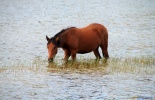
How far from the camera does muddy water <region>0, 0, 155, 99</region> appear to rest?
12500 mm

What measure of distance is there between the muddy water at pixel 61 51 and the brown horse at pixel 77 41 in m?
0.83

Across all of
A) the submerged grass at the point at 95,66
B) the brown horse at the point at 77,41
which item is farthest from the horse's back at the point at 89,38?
the submerged grass at the point at 95,66

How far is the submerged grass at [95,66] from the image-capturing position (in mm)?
15125

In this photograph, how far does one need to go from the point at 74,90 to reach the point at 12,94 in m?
1.43

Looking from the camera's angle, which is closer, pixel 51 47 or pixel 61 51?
pixel 51 47

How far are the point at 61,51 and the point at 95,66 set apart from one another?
3673 millimetres

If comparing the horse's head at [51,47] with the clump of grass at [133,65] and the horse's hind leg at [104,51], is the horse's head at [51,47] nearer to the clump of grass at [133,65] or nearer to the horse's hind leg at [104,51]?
the clump of grass at [133,65]

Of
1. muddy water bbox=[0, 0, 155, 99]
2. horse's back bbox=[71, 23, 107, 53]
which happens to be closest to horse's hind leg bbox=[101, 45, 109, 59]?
horse's back bbox=[71, 23, 107, 53]

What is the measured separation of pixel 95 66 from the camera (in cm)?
1580

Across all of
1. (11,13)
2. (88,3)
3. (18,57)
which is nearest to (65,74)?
(18,57)

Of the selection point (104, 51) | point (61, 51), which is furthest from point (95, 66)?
point (61, 51)

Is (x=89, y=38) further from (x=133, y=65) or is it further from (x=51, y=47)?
(x=133, y=65)

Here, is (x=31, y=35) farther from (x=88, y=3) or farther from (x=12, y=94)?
(x=88, y=3)

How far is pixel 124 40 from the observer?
22.5 metres
